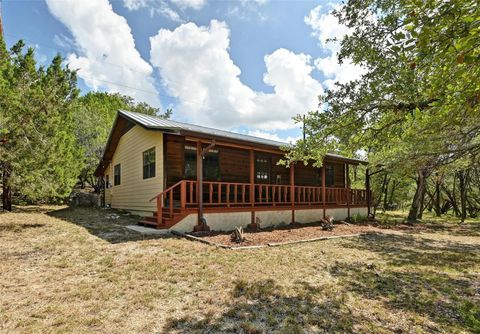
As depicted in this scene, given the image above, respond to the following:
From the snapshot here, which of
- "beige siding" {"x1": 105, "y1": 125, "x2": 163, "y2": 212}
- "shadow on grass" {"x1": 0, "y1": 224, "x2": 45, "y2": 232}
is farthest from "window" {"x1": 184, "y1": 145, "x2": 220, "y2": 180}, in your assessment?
"shadow on grass" {"x1": 0, "y1": 224, "x2": 45, "y2": 232}

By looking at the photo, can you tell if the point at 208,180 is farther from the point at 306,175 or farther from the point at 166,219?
the point at 306,175

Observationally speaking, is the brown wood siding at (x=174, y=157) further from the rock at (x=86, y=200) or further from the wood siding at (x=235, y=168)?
the rock at (x=86, y=200)

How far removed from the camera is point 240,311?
3.48m

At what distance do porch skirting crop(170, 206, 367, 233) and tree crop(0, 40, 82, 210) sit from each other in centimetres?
544

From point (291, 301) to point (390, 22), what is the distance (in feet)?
14.0

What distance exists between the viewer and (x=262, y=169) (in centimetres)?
1375

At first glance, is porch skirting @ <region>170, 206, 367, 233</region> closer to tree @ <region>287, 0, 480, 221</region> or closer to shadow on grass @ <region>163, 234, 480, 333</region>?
tree @ <region>287, 0, 480, 221</region>

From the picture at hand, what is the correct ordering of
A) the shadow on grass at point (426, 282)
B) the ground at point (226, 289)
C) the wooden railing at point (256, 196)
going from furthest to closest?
1. the wooden railing at point (256, 196)
2. the shadow on grass at point (426, 282)
3. the ground at point (226, 289)

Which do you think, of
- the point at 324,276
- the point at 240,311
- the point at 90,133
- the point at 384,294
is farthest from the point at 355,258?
the point at 90,133

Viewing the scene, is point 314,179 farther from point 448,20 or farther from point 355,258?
point 448,20

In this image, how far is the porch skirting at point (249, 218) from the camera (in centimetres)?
909

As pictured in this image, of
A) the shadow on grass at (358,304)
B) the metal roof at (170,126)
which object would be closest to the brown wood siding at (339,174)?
the metal roof at (170,126)

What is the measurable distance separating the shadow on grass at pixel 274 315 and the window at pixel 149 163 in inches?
335

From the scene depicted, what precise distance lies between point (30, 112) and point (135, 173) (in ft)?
17.1
